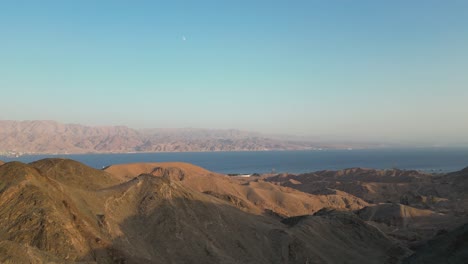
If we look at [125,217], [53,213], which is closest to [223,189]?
[125,217]

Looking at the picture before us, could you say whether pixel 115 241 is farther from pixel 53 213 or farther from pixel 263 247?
pixel 263 247

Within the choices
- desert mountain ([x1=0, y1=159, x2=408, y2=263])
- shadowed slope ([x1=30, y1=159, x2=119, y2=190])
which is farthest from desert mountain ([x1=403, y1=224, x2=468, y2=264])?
shadowed slope ([x1=30, y1=159, x2=119, y2=190])

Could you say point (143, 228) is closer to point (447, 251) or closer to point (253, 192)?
point (447, 251)

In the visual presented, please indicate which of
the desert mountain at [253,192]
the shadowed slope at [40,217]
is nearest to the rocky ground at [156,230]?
the shadowed slope at [40,217]

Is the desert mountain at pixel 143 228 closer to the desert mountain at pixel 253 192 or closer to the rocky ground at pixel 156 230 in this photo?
the rocky ground at pixel 156 230

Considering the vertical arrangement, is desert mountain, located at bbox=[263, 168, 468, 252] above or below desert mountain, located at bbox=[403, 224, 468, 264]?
below

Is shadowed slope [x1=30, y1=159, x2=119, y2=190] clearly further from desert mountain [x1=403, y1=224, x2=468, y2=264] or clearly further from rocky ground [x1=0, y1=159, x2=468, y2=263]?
desert mountain [x1=403, y1=224, x2=468, y2=264]

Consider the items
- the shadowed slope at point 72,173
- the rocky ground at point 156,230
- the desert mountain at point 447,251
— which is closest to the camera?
the rocky ground at point 156,230

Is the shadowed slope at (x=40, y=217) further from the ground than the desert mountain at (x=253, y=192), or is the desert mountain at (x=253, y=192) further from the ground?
the shadowed slope at (x=40, y=217)

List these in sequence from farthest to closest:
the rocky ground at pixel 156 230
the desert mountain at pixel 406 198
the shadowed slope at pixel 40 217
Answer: the desert mountain at pixel 406 198 < the rocky ground at pixel 156 230 < the shadowed slope at pixel 40 217
